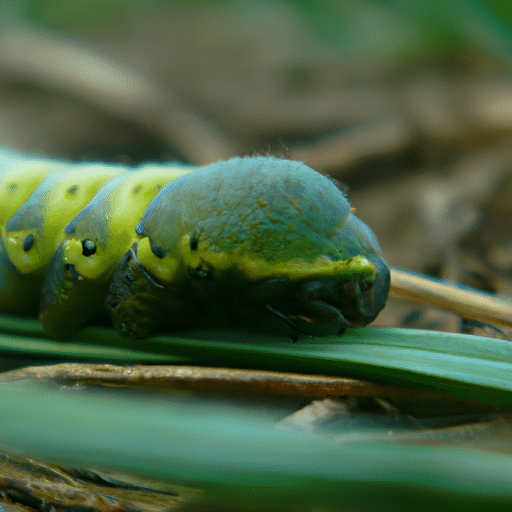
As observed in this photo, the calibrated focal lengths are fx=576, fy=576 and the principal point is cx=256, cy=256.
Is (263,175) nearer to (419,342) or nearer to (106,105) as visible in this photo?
(419,342)

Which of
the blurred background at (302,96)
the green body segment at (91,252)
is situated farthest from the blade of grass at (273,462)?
the blurred background at (302,96)

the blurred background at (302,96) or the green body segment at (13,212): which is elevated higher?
the blurred background at (302,96)

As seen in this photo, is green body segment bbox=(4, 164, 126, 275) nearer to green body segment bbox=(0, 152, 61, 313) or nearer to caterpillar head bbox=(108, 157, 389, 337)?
green body segment bbox=(0, 152, 61, 313)

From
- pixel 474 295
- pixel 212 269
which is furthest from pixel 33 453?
pixel 474 295

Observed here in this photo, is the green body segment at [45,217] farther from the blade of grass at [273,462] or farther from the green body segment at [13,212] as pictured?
the blade of grass at [273,462]

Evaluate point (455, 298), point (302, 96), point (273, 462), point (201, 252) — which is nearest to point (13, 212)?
point (201, 252)

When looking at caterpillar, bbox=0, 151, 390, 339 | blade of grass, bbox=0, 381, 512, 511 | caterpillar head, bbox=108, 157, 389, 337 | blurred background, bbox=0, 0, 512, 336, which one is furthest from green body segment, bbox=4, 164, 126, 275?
blurred background, bbox=0, 0, 512, 336
